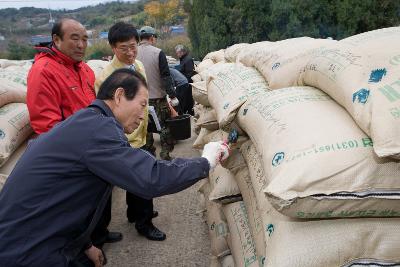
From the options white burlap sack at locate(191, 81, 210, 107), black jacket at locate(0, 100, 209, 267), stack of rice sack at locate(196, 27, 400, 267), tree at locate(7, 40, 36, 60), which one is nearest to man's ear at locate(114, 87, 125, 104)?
black jacket at locate(0, 100, 209, 267)

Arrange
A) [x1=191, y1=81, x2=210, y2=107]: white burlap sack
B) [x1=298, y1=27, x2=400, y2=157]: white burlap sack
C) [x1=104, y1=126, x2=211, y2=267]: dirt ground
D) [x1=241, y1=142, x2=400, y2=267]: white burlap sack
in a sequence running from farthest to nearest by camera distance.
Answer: [x1=191, y1=81, x2=210, y2=107]: white burlap sack
[x1=104, y1=126, x2=211, y2=267]: dirt ground
[x1=241, y1=142, x2=400, y2=267]: white burlap sack
[x1=298, y1=27, x2=400, y2=157]: white burlap sack

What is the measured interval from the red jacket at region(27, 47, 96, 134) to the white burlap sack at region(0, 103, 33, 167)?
585mm

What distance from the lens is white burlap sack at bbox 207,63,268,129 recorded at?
207cm

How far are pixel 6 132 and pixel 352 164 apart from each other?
2.36 m

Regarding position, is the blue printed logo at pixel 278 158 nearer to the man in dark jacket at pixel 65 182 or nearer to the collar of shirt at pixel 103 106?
the man in dark jacket at pixel 65 182

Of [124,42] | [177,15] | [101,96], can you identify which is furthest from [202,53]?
[177,15]

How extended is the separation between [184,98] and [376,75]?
4605 millimetres

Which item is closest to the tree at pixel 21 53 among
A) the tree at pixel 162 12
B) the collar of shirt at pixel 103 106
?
the tree at pixel 162 12

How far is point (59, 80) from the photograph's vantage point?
2.12 m

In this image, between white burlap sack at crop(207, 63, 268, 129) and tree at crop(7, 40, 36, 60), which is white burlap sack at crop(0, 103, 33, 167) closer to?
white burlap sack at crop(207, 63, 268, 129)

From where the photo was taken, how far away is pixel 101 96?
1518 mm

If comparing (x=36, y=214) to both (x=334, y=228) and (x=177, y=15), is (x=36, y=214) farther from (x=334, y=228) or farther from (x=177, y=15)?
(x=177, y=15)

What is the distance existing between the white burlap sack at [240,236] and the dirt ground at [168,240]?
48 centimetres

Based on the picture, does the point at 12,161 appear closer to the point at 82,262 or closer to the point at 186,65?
the point at 82,262
